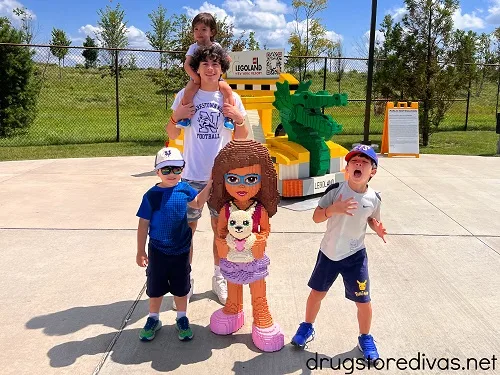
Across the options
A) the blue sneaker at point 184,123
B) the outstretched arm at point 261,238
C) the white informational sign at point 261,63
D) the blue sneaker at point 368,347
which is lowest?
the blue sneaker at point 368,347

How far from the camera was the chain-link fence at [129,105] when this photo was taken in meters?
13.0

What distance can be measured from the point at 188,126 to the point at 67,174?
5.09m

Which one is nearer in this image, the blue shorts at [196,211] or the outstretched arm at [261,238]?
the outstretched arm at [261,238]

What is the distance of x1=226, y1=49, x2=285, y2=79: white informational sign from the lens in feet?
22.9

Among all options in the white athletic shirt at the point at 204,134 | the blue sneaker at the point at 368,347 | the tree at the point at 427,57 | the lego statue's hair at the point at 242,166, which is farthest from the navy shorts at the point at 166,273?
the tree at the point at 427,57

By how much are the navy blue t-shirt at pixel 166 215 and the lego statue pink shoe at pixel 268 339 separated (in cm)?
67

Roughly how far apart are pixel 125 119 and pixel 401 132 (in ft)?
36.9

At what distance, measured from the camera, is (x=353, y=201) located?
98.4 inches

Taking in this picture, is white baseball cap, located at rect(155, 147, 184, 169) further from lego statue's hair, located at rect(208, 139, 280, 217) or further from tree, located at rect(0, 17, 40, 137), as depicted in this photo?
tree, located at rect(0, 17, 40, 137)

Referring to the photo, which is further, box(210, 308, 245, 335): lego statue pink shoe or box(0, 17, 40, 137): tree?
box(0, 17, 40, 137): tree

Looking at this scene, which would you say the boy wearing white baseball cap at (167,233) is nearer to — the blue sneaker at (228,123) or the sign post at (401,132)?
the blue sneaker at (228,123)

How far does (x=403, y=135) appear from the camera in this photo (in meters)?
10.1

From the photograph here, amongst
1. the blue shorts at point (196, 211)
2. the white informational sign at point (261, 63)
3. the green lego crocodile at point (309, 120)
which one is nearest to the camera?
the blue shorts at point (196, 211)

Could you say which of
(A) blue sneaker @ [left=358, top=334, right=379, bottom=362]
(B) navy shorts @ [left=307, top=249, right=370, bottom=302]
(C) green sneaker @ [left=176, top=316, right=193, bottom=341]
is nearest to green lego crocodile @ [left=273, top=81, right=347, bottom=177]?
(B) navy shorts @ [left=307, top=249, right=370, bottom=302]
